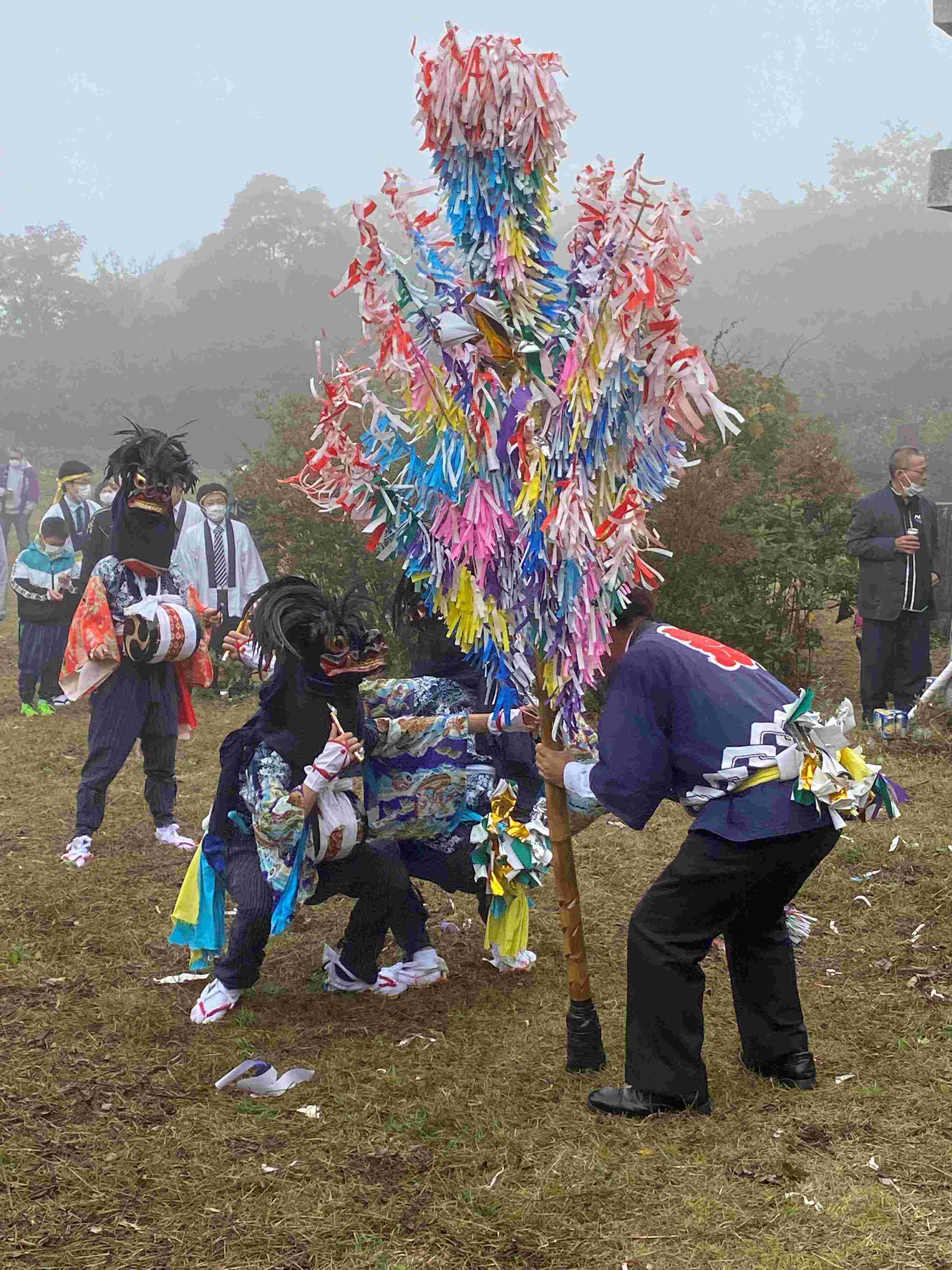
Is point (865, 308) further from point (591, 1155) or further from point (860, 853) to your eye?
point (591, 1155)

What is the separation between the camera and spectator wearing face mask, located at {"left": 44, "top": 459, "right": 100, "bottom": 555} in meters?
10.8

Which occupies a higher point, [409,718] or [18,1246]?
[409,718]

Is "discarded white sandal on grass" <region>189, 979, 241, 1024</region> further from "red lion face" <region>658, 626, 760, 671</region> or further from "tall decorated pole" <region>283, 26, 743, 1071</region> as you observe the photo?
"red lion face" <region>658, 626, 760, 671</region>

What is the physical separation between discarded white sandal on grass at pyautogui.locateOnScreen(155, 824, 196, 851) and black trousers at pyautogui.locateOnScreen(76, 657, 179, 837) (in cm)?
36

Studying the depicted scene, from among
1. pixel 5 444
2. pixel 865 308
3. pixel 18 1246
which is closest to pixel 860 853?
pixel 18 1246

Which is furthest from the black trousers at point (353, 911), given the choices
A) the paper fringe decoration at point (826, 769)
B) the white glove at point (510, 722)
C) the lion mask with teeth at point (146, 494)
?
A: the lion mask with teeth at point (146, 494)

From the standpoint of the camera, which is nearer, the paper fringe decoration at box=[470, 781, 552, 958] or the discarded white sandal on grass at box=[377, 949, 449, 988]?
the paper fringe decoration at box=[470, 781, 552, 958]

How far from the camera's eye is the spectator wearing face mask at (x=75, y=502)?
426 inches

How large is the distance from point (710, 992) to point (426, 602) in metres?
1.80

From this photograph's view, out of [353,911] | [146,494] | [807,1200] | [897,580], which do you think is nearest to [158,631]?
[146,494]

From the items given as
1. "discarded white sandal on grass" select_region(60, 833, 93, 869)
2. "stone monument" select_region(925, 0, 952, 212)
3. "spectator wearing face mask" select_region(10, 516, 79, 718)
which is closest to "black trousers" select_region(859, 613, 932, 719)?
"stone monument" select_region(925, 0, 952, 212)

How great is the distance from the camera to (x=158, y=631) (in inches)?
239

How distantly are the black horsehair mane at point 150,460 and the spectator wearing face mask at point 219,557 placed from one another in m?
3.46

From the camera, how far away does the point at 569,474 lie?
11.6ft
